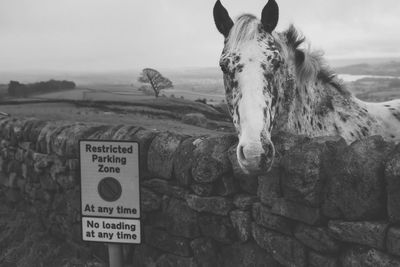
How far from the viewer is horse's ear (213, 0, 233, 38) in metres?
3.34

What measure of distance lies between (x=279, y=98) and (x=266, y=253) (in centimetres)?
116

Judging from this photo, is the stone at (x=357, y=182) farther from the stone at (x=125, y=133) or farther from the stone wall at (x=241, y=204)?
the stone at (x=125, y=133)

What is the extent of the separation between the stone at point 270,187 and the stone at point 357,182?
38 centimetres

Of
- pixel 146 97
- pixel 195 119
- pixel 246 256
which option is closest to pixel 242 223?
pixel 246 256

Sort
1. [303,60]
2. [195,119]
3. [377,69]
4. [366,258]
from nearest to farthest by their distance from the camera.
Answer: [366,258] → [303,60] → [377,69] → [195,119]

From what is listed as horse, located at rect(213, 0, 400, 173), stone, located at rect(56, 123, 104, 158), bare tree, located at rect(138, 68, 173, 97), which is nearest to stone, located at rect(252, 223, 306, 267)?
horse, located at rect(213, 0, 400, 173)

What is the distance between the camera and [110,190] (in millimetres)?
3352

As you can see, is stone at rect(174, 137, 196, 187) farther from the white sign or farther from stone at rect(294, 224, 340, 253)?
stone at rect(294, 224, 340, 253)

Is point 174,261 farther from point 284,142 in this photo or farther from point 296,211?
point 284,142

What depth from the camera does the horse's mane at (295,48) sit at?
298cm

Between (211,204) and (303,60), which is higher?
(303,60)

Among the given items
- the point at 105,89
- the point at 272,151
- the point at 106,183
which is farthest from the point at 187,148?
the point at 105,89

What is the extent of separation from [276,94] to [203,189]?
1.00 metres

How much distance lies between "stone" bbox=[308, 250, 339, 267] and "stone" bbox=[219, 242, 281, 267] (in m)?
0.34
